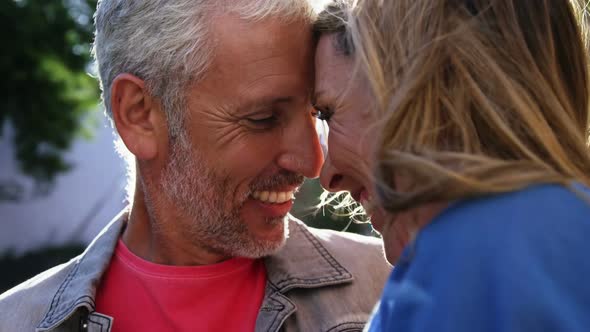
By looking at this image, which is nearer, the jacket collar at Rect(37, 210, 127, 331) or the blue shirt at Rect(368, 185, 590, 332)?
the blue shirt at Rect(368, 185, 590, 332)

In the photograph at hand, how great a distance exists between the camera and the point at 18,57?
10.4m

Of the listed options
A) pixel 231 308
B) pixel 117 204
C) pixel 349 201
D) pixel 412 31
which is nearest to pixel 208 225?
pixel 231 308

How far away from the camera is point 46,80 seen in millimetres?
10680

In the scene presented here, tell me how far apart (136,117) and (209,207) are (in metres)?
0.42

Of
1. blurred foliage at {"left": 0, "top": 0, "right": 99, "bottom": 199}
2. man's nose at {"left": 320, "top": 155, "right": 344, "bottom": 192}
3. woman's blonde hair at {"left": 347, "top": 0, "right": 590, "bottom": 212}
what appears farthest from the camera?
blurred foliage at {"left": 0, "top": 0, "right": 99, "bottom": 199}

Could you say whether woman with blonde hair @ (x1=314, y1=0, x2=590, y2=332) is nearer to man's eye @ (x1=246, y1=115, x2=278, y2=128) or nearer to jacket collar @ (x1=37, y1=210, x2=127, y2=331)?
man's eye @ (x1=246, y1=115, x2=278, y2=128)

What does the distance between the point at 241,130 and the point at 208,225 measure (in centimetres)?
34

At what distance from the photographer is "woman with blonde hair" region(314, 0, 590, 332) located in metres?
1.21

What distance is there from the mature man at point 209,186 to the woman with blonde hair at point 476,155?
22.2 inches

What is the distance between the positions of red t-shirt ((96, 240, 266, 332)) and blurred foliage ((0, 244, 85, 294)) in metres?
8.66

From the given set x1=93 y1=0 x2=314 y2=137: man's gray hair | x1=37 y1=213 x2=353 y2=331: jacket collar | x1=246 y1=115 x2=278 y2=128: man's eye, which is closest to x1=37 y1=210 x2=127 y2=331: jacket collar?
x1=37 y1=213 x2=353 y2=331: jacket collar

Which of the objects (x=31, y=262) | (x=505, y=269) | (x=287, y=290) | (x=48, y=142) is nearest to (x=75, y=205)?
(x=31, y=262)

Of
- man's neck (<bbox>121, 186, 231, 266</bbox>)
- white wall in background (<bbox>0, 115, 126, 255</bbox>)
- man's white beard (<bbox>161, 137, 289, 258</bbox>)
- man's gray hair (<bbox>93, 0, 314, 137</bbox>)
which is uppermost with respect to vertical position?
man's gray hair (<bbox>93, 0, 314, 137</bbox>)

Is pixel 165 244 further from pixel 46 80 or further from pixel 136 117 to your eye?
pixel 46 80
